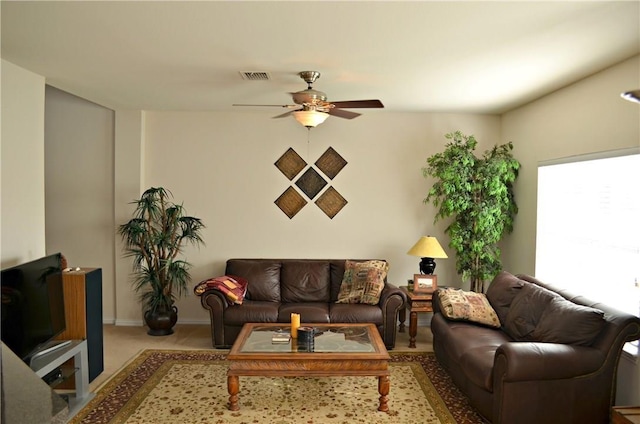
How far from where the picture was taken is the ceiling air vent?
154 inches

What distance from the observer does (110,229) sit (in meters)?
5.87

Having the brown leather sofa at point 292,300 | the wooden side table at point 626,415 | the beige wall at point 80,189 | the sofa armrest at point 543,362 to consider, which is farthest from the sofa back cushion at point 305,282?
the wooden side table at point 626,415

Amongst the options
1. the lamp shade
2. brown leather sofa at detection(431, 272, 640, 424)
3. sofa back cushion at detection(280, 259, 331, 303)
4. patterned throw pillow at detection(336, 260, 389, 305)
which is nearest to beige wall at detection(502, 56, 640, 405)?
brown leather sofa at detection(431, 272, 640, 424)

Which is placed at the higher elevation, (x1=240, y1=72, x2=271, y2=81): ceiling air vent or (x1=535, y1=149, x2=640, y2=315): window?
(x1=240, y1=72, x2=271, y2=81): ceiling air vent

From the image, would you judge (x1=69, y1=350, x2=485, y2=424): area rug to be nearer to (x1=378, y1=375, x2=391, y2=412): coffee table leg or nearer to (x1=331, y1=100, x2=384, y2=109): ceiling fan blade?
(x1=378, y1=375, x2=391, y2=412): coffee table leg

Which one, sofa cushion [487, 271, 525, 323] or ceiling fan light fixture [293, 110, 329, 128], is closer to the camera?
ceiling fan light fixture [293, 110, 329, 128]

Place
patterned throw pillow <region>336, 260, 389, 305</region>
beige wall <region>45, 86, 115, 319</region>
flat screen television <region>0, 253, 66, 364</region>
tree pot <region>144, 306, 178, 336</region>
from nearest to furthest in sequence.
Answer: flat screen television <region>0, 253, 66, 364</region>
patterned throw pillow <region>336, 260, 389, 305</region>
tree pot <region>144, 306, 178, 336</region>
beige wall <region>45, 86, 115, 319</region>

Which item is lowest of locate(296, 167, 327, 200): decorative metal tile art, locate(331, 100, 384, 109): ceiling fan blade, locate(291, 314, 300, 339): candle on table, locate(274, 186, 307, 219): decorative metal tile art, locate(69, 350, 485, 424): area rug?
locate(69, 350, 485, 424): area rug

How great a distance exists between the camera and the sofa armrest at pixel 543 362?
3039 mm

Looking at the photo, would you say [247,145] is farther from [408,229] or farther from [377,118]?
[408,229]

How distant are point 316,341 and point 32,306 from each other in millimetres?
2066

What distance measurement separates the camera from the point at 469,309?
426cm

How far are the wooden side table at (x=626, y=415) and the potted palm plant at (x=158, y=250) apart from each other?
4.25 m

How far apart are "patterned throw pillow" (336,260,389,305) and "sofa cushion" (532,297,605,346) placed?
1853mm
